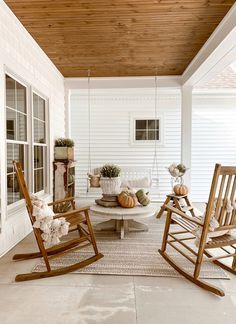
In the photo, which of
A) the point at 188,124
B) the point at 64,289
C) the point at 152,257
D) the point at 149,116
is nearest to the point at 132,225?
the point at 152,257

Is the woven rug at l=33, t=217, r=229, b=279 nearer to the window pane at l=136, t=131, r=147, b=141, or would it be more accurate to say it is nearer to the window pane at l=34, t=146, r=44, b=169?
the window pane at l=34, t=146, r=44, b=169

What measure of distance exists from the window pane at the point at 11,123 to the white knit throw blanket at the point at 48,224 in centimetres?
115

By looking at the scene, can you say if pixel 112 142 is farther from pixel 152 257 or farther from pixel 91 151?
pixel 152 257

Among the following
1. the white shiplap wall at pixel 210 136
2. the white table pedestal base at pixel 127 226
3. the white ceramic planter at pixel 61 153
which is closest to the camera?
the white table pedestal base at pixel 127 226

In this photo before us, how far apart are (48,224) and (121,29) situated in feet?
8.85

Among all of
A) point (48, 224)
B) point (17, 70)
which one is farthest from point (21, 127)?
point (48, 224)

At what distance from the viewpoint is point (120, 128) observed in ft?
22.3

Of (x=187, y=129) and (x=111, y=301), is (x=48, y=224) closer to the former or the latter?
(x=111, y=301)

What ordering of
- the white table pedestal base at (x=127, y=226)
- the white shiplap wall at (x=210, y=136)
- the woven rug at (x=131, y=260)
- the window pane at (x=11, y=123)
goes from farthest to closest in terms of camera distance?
the white shiplap wall at (x=210, y=136), the white table pedestal base at (x=127, y=226), the window pane at (x=11, y=123), the woven rug at (x=131, y=260)

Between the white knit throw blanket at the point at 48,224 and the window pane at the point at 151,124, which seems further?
the window pane at the point at 151,124

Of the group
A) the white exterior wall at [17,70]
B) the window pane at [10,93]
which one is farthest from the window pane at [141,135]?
the window pane at [10,93]

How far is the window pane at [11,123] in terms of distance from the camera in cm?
302

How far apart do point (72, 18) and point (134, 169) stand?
13.4 feet

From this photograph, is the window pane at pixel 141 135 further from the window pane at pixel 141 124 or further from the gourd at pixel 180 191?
the gourd at pixel 180 191
